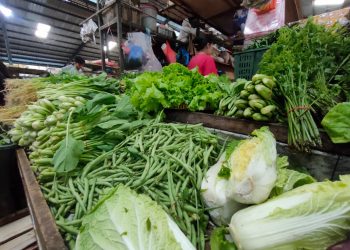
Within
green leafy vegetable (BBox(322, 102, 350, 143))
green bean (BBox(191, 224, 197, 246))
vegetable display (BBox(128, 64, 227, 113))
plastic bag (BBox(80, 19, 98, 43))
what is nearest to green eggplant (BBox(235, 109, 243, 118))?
vegetable display (BBox(128, 64, 227, 113))

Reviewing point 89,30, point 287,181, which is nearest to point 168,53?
point 89,30

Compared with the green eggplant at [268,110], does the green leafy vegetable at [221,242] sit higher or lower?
lower

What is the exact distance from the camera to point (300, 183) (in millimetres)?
1293

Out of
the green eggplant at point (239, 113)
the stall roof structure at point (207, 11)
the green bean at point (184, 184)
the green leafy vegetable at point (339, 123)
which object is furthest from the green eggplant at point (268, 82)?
the stall roof structure at point (207, 11)

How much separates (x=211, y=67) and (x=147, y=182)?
489cm

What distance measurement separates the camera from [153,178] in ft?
5.40

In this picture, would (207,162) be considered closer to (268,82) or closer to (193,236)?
(193,236)

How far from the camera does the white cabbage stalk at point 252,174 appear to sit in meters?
1.11

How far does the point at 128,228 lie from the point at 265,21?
15.8ft

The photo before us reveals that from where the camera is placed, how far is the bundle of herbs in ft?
5.22

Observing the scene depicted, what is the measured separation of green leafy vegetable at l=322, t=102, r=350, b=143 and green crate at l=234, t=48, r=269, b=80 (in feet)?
6.75

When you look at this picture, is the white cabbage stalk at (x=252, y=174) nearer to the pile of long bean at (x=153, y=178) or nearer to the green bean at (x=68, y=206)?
the pile of long bean at (x=153, y=178)

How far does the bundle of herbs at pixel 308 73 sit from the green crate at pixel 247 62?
120 centimetres

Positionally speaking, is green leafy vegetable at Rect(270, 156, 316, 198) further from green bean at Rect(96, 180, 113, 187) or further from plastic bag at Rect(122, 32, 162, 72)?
plastic bag at Rect(122, 32, 162, 72)
